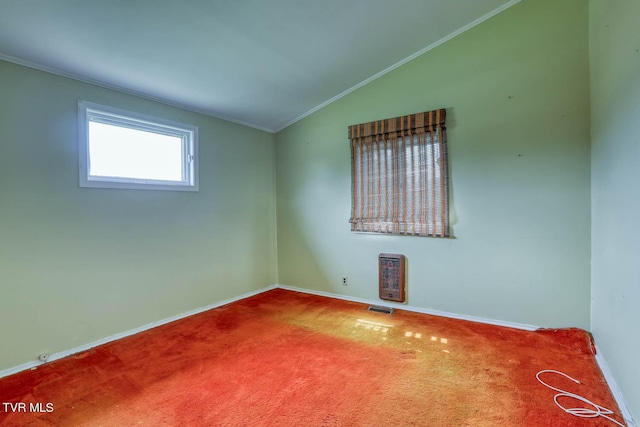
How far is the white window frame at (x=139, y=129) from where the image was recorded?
2.40m

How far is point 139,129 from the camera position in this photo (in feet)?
9.27

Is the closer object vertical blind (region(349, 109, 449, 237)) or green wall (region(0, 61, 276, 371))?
green wall (region(0, 61, 276, 371))

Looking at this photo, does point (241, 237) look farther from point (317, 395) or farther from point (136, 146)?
point (317, 395)

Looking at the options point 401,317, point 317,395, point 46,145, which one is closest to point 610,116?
point 401,317

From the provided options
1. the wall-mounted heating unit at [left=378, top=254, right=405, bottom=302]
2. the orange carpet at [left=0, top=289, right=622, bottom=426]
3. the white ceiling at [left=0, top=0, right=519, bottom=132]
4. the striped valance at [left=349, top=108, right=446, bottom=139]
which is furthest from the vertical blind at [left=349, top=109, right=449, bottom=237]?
the orange carpet at [left=0, top=289, right=622, bottom=426]

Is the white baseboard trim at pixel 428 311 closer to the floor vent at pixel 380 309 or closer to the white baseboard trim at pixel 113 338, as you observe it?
the floor vent at pixel 380 309

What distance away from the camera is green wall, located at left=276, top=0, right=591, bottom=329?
7.95 feet

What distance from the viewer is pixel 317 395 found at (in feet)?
5.78

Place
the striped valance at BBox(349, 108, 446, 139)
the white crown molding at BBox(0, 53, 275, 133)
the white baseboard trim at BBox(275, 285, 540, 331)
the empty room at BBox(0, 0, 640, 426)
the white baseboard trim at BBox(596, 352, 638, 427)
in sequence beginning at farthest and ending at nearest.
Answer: the striped valance at BBox(349, 108, 446, 139) → the white baseboard trim at BBox(275, 285, 540, 331) → the white crown molding at BBox(0, 53, 275, 133) → the empty room at BBox(0, 0, 640, 426) → the white baseboard trim at BBox(596, 352, 638, 427)

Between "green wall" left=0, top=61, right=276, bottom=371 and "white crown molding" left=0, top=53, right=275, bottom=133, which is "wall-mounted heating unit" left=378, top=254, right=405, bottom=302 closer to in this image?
"green wall" left=0, top=61, right=276, bottom=371

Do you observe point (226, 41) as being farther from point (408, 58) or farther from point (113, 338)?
point (113, 338)

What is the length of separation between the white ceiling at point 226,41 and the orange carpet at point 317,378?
232 cm

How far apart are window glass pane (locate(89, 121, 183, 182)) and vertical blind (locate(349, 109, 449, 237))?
2069 mm

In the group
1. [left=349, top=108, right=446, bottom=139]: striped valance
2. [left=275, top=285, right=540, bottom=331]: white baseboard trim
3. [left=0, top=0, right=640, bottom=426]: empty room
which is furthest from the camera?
[left=349, top=108, right=446, bottom=139]: striped valance
